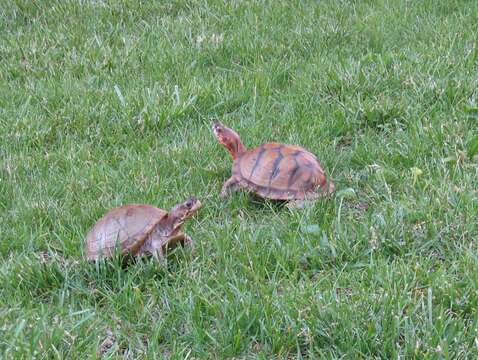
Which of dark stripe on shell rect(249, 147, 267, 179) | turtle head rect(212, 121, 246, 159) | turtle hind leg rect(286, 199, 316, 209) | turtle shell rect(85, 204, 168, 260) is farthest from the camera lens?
turtle head rect(212, 121, 246, 159)

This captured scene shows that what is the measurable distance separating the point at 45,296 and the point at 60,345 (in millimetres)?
569

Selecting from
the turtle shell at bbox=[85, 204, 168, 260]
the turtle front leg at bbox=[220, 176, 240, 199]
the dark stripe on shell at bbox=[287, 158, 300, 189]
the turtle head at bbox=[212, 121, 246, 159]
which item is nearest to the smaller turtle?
the turtle shell at bbox=[85, 204, 168, 260]

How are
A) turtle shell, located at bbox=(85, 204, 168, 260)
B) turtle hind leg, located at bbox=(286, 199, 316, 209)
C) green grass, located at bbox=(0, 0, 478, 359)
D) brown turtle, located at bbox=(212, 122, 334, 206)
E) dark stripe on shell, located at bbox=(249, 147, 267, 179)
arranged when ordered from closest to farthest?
green grass, located at bbox=(0, 0, 478, 359) < turtle shell, located at bbox=(85, 204, 168, 260) < turtle hind leg, located at bbox=(286, 199, 316, 209) < brown turtle, located at bbox=(212, 122, 334, 206) < dark stripe on shell, located at bbox=(249, 147, 267, 179)

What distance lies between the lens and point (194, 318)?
129 inches

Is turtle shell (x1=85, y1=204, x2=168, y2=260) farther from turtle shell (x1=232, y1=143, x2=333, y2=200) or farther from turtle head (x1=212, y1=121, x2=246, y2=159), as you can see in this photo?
turtle head (x1=212, y1=121, x2=246, y2=159)

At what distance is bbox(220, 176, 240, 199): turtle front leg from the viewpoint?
4.47 m

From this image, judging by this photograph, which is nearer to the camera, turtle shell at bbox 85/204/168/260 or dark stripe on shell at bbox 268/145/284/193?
turtle shell at bbox 85/204/168/260

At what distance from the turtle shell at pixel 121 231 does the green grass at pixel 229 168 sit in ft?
0.34

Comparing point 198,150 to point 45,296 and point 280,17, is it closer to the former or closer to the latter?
point 45,296

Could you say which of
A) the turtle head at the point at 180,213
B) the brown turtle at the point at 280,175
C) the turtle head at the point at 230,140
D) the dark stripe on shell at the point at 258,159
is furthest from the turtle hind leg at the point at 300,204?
the turtle head at the point at 230,140

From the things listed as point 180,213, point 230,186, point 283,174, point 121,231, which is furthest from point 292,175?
point 121,231

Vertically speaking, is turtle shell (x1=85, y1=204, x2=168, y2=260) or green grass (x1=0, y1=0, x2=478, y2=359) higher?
turtle shell (x1=85, y1=204, x2=168, y2=260)

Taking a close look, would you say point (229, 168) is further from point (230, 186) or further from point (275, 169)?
point (275, 169)

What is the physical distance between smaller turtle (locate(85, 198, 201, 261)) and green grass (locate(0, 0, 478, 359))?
10 centimetres
